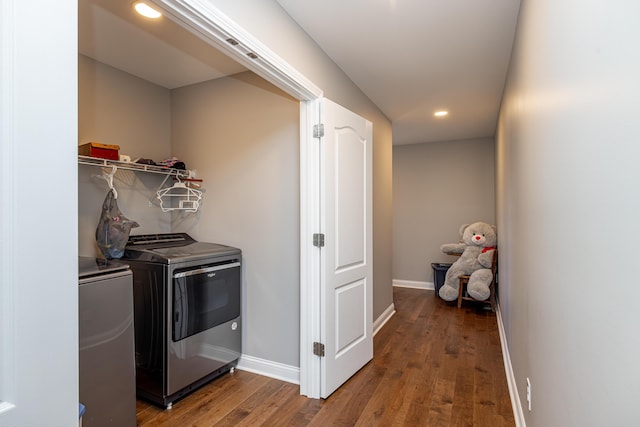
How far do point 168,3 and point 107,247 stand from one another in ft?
5.96

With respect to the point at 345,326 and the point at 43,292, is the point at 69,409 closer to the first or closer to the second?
the point at 43,292

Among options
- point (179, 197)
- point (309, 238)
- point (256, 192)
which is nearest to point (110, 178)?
point (179, 197)

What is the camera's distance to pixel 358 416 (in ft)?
7.02

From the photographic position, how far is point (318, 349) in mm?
2359

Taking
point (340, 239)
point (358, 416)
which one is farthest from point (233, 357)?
point (340, 239)

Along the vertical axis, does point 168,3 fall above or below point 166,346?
above

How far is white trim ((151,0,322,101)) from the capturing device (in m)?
1.37

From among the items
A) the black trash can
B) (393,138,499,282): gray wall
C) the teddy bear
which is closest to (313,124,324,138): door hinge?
the teddy bear

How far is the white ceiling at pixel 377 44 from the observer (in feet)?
6.59

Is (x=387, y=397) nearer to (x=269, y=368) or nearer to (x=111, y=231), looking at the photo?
(x=269, y=368)

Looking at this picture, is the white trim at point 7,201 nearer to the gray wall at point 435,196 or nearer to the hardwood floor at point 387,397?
the hardwood floor at point 387,397

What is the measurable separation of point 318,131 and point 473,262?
11.2 ft

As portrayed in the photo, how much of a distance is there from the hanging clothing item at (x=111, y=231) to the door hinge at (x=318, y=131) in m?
1.52

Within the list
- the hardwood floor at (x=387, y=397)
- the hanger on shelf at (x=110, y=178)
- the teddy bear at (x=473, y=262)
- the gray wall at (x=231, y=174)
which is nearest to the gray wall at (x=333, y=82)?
the gray wall at (x=231, y=174)
